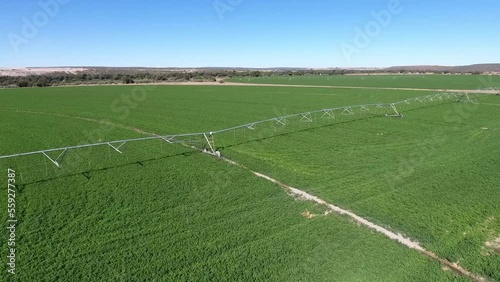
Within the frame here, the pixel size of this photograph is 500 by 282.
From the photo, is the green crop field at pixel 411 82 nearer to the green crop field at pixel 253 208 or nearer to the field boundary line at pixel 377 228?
the green crop field at pixel 253 208

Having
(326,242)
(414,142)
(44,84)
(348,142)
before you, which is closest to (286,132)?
(348,142)

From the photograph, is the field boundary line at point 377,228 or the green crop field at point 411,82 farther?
the green crop field at point 411,82

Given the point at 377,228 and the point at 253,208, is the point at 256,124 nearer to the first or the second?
the point at 253,208

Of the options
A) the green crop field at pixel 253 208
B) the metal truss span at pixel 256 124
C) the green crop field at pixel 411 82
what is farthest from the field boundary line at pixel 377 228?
the green crop field at pixel 411 82

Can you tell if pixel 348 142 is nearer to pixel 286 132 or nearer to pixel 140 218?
pixel 286 132

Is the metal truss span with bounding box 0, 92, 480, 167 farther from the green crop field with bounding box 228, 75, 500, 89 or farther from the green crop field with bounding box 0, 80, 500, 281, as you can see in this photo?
the green crop field with bounding box 228, 75, 500, 89

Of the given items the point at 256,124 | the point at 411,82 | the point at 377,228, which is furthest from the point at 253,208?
the point at 411,82

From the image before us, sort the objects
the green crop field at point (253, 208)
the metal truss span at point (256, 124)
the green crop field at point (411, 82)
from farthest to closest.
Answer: the green crop field at point (411, 82) → the metal truss span at point (256, 124) → the green crop field at point (253, 208)

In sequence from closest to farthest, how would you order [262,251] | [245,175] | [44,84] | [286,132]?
[262,251] < [245,175] < [286,132] < [44,84]
